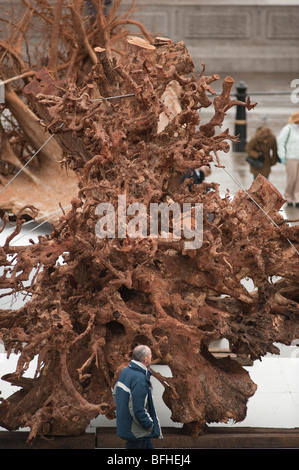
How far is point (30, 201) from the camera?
7.07 metres

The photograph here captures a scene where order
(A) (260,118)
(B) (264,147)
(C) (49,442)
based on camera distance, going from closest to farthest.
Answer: (C) (49,442) < (B) (264,147) < (A) (260,118)

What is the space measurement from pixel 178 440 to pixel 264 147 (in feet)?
15.2

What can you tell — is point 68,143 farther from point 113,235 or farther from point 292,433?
point 292,433

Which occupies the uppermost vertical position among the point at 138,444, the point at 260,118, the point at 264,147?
the point at 138,444

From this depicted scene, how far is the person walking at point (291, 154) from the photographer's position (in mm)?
7961

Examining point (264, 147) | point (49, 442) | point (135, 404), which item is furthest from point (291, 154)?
point (135, 404)

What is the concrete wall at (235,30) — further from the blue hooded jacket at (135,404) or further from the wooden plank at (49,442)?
the blue hooded jacket at (135,404)

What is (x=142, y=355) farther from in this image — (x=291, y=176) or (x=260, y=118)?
(x=260, y=118)

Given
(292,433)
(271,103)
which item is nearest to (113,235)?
(292,433)

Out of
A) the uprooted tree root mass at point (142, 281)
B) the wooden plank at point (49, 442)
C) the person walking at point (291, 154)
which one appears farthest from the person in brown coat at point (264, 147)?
the wooden plank at point (49, 442)

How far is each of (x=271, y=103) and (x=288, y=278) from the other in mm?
7257

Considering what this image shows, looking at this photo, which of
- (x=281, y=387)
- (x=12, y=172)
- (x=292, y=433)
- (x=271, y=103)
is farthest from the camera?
(x=271, y=103)

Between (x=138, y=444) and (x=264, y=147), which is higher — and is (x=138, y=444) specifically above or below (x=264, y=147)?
above

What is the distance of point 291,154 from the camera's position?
8070mm
